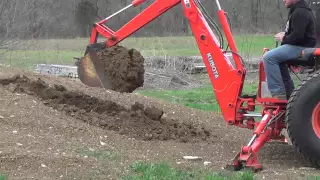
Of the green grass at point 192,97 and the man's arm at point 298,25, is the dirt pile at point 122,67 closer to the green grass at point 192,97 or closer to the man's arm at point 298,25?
the man's arm at point 298,25

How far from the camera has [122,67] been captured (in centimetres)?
975

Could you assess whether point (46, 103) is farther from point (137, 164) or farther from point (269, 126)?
point (269, 126)

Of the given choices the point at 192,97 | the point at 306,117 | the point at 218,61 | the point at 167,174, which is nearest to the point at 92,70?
the point at 218,61

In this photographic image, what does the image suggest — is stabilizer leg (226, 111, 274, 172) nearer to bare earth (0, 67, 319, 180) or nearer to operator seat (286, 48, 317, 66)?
bare earth (0, 67, 319, 180)

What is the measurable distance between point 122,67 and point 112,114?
30.4 inches

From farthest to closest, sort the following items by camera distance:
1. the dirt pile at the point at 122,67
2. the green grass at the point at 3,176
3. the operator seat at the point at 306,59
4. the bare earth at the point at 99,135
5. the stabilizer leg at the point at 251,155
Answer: the dirt pile at the point at 122,67
the operator seat at the point at 306,59
the stabilizer leg at the point at 251,155
the bare earth at the point at 99,135
the green grass at the point at 3,176

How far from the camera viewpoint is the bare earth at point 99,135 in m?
7.04

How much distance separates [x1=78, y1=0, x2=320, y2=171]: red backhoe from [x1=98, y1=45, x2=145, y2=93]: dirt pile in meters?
0.12

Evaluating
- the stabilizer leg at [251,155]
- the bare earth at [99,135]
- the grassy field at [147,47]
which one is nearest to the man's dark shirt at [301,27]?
the stabilizer leg at [251,155]

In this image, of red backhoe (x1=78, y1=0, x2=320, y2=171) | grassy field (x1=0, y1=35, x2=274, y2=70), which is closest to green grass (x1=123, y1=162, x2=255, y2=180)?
red backhoe (x1=78, y1=0, x2=320, y2=171)

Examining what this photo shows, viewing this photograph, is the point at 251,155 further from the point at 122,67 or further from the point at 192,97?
the point at 192,97

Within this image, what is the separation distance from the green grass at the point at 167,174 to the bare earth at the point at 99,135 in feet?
0.52

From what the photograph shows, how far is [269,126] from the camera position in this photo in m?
7.91

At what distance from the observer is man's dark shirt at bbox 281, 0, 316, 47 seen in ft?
A: 25.5
